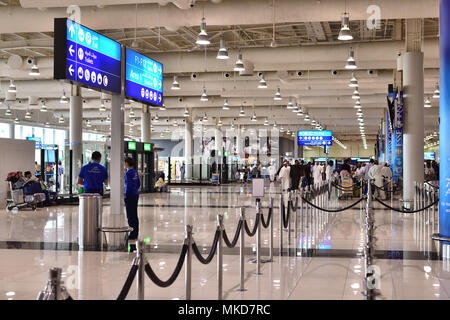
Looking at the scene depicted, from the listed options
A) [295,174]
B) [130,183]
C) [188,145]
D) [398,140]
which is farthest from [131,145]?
[130,183]

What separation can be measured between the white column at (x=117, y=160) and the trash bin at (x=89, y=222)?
312mm

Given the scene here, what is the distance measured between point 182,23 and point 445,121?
8.82 m

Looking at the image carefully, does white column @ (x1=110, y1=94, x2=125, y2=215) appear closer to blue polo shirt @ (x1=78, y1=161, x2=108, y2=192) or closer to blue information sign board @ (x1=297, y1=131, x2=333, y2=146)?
blue polo shirt @ (x1=78, y1=161, x2=108, y2=192)

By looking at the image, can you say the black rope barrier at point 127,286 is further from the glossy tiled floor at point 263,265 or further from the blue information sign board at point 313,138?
the blue information sign board at point 313,138

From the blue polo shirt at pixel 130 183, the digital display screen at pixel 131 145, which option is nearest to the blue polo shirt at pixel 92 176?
the blue polo shirt at pixel 130 183

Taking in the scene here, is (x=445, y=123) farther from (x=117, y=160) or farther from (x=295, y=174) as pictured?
(x=295, y=174)

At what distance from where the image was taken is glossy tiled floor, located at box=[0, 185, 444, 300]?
6.50m

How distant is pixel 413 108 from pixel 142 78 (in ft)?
34.3

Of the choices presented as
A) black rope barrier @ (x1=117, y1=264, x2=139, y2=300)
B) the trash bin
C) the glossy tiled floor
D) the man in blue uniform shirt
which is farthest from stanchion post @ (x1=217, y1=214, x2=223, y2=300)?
the man in blue uniform shirt

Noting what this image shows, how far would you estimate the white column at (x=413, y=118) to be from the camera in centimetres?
1811

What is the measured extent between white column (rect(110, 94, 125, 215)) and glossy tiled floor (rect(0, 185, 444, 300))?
1.00m

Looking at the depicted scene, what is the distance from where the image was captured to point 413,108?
60.4 feet

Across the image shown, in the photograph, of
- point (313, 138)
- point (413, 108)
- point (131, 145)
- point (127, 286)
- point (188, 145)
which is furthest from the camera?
point (188, 145)

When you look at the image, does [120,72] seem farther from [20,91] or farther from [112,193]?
[20,91]
